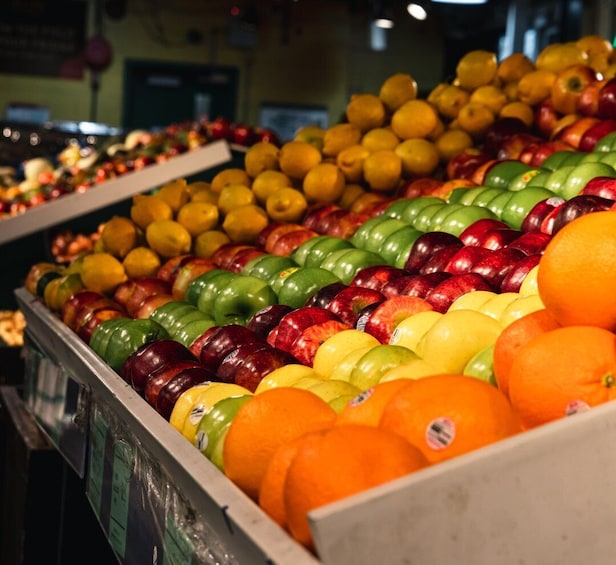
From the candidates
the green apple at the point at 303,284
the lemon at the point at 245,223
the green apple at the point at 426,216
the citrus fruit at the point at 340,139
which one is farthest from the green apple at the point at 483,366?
the citrus fruit at the point at 340,139

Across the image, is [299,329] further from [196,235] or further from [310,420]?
[196,235]

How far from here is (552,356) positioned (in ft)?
4.16

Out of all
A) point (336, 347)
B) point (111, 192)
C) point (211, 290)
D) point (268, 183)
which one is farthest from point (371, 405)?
point (111, 192)

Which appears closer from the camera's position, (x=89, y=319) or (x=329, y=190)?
(x=89, y=319)

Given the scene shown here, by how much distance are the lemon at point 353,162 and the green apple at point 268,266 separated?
0.82m

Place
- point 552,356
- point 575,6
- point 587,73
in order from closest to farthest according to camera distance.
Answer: point 552,356 → point 587,73 → point 575,6

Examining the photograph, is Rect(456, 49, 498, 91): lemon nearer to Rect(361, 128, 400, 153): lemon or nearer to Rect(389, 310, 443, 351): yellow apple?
Rect(361, 128, 400, 153): lemon

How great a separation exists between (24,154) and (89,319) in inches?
279

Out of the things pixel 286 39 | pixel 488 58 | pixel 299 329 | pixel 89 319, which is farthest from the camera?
pixel 286 39

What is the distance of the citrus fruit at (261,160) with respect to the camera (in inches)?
151

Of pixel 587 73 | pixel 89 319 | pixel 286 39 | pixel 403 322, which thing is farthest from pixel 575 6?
pixel 403 322

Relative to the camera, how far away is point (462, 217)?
2.58 meters

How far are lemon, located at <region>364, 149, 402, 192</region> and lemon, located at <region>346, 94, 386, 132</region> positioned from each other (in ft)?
1.18

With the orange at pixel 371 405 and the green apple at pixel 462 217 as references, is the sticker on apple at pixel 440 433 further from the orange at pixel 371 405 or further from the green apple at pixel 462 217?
the green apple at pixel 462 217
